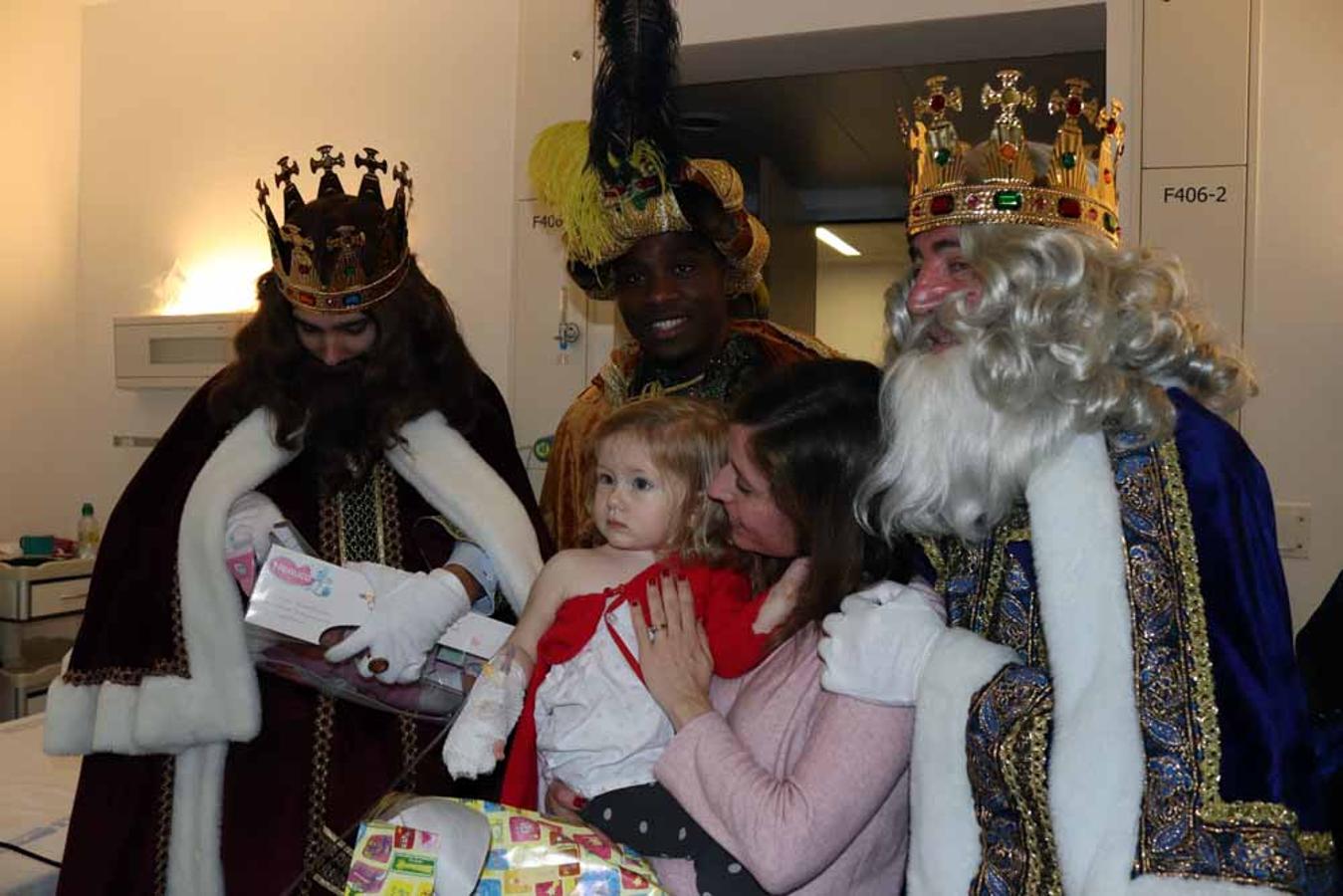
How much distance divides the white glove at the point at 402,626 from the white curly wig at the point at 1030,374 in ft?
3.11

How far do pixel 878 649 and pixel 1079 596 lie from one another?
25 centimetres

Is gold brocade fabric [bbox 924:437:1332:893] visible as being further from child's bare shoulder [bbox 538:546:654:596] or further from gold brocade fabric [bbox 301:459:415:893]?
gold brocade fabric [bbox 301:459:415:893]

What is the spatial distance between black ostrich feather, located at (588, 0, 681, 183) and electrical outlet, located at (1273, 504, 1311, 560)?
6.36 feet

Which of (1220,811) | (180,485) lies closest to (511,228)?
(180,485)

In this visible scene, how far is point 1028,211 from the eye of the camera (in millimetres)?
1584

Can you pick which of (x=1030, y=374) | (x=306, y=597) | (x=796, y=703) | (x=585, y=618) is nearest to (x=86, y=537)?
(x=306, y=597)

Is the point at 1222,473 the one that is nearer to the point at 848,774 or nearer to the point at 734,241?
the point at 848,774

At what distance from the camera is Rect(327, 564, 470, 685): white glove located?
6.68ft

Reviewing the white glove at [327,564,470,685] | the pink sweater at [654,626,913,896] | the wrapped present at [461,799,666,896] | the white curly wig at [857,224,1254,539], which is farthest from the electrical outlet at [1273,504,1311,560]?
the wrapped present at [461,799,666,896]

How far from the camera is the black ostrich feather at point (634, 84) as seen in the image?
8.25 feet

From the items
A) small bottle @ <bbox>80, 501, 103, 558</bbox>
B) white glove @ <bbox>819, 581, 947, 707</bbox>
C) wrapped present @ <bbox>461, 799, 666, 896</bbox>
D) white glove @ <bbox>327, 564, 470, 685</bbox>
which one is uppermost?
white glove @ <bbox>819, 581, 947, 707</bbox>

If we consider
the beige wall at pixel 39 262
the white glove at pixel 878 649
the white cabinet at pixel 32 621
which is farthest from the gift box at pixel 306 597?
the beige wall at pixel 39 262

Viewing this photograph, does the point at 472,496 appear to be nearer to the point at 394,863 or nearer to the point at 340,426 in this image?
the point at 340,426

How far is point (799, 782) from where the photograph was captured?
55.3 inches
